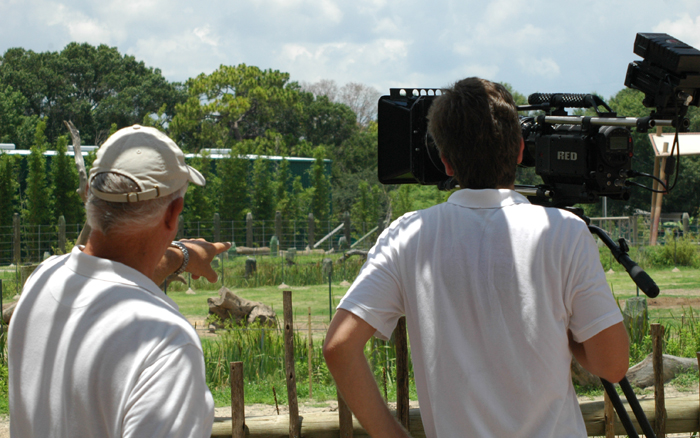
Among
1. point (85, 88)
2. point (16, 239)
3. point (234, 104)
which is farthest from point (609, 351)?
point (85, 88)

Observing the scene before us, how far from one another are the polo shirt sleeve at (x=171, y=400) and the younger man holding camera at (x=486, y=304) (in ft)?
1.36

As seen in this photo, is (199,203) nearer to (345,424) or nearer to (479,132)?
(345,424)

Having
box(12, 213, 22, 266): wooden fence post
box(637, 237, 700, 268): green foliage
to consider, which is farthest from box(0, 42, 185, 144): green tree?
box(637, 237, 700, 268): green foliage

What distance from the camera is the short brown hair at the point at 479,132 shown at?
1390 millimetres

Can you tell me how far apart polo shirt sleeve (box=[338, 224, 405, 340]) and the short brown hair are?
22 centimetres

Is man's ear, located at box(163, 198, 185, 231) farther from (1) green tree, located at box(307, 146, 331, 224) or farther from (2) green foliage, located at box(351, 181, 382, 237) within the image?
(1) green tree, located at box(307, 146, 331, 224)

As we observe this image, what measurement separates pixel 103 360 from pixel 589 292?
960 millimetres

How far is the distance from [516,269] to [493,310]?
10 centimetres

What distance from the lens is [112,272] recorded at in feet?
3.77

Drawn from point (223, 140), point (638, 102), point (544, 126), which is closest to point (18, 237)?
point (223, 140)

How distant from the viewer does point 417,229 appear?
1418mm

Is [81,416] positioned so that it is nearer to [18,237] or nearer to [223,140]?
[18,237]

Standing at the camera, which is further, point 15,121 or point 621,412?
point 15,121

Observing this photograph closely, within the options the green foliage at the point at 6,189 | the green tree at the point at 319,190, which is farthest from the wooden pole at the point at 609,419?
the green tree at the point at 319,190
